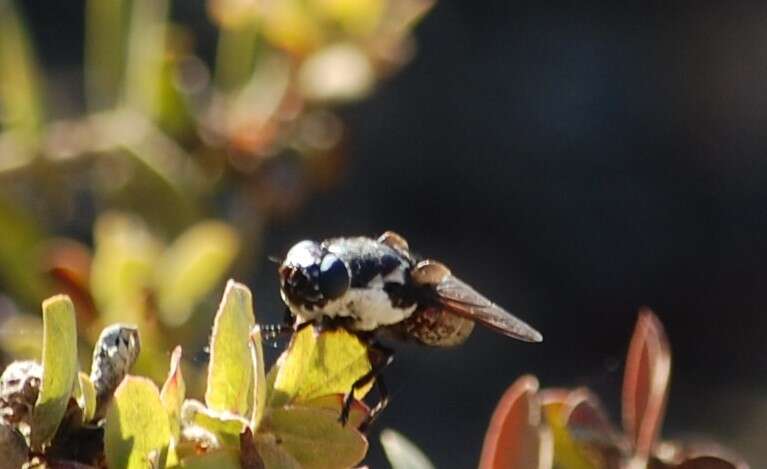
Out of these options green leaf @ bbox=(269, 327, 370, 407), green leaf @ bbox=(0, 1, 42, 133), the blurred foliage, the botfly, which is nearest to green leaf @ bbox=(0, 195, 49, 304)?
the blurred foliage

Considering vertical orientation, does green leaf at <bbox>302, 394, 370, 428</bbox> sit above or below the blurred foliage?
below

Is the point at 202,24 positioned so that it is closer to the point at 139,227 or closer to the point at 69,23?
the point at 69,23

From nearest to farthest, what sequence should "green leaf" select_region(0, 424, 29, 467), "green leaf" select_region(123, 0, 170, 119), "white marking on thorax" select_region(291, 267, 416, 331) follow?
"green leaf" select_region(0, 424, 29, 467)
"white marking on thorax" select_region(291, 267, 416, 331)
"green leaf" select_region(123, 0, 170, 119)

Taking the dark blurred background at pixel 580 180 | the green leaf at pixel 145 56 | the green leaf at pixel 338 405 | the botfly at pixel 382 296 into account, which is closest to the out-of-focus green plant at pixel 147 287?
the botfly at pixel 382 296

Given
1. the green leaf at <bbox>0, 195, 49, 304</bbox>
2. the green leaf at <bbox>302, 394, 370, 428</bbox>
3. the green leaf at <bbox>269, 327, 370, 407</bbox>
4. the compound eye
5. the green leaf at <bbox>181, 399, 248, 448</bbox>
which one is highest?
the green leaf at <bbox>0, 195, 49, 304</bbox>

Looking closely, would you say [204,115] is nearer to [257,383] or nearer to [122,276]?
[122,276]

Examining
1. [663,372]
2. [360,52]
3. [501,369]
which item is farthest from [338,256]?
[501,369]

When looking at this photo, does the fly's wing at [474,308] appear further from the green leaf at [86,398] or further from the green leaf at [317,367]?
the green leaf at [86,398]

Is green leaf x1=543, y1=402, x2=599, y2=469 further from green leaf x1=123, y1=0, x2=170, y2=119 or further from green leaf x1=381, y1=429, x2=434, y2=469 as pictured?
green leaf x1=123, y1=0, x2=170, y2=119
